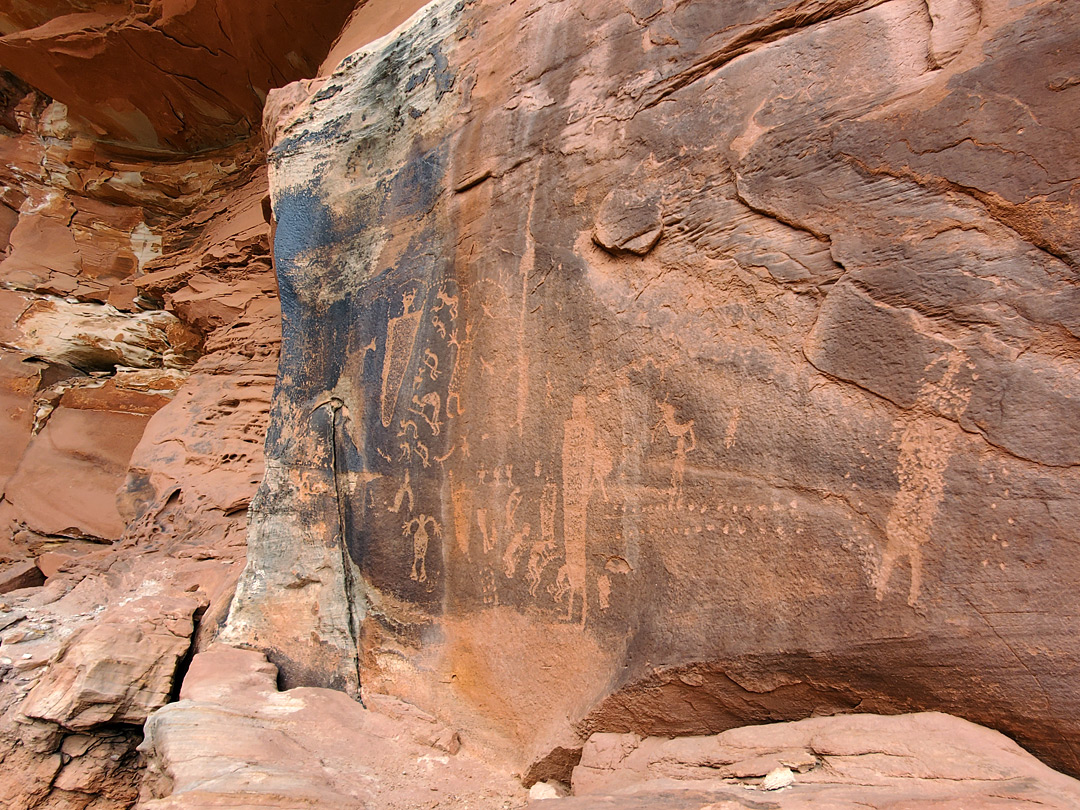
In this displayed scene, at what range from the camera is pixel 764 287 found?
73.6 inches

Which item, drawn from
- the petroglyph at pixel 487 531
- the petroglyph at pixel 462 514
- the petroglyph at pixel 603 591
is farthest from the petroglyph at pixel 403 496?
the petroglyph at pixel 603 591

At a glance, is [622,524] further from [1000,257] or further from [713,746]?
[1000,257]

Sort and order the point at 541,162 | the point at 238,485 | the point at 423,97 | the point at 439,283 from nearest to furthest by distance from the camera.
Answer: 1. the point at 541,162
2. the point at 439,283
3. the point at 423,97
4. the point at 238,485

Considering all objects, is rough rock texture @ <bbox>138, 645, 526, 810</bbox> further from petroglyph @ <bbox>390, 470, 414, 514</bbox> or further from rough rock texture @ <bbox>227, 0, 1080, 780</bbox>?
petroglyph @ <bbox>390, 470, 414, 514</bbox>

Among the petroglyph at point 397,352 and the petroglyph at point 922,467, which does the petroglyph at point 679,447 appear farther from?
the petroglyph at point 397,352

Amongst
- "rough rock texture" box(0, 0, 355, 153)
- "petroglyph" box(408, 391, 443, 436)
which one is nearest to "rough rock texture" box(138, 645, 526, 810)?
"petroglyph" box(408, 391, 443, 436)

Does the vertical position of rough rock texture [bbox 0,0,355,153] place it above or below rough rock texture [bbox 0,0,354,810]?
above

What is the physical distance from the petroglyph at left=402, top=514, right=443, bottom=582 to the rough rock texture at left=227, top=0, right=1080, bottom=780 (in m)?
0.01

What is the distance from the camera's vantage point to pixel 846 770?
147 centimetres

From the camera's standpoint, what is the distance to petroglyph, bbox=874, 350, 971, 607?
1.56m

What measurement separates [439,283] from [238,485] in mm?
2215

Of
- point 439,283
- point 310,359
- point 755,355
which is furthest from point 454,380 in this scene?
point 755,355

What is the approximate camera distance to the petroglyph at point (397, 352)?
8.45 feet

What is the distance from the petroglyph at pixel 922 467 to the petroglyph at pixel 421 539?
1.42 meters
